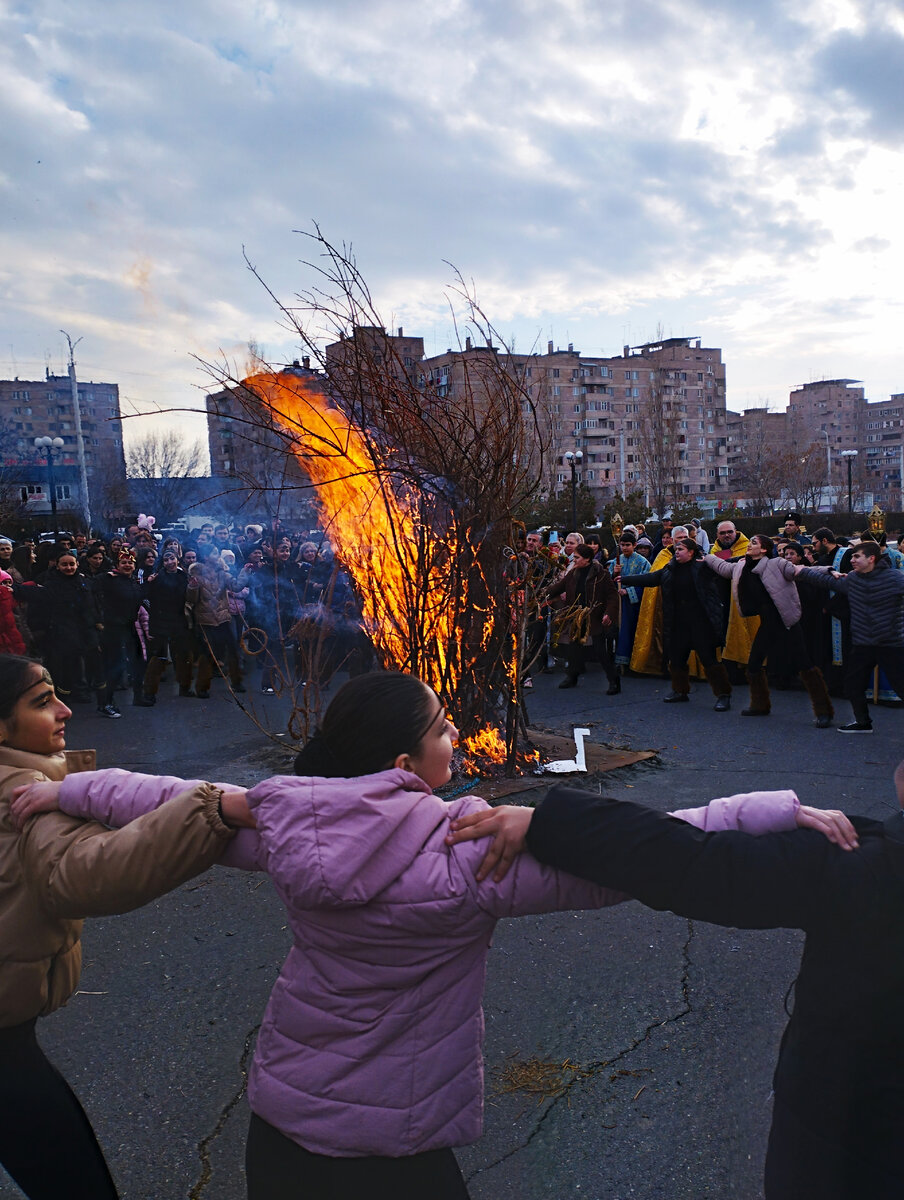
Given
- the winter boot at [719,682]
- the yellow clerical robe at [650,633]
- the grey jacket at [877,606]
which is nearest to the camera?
the grey jacket at [877,606]

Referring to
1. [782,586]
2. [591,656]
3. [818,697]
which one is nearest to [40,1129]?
[818,697]

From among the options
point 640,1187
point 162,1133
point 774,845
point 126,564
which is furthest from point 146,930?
point 126,564

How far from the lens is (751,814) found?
165 cm

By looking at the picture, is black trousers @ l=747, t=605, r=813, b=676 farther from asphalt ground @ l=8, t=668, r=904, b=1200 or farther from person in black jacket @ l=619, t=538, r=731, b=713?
asphalt ground @ l=8, t=668, r=904, b=1200

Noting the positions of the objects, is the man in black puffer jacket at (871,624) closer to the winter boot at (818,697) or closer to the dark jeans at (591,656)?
the winter boot at (818,697)

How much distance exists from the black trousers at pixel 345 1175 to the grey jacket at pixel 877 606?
25.8 feet

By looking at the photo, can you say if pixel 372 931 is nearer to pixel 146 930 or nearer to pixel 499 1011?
pixel 499 1011

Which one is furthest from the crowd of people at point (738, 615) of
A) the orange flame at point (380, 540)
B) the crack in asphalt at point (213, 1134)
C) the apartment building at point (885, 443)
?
the apartment building at point (885, 443)

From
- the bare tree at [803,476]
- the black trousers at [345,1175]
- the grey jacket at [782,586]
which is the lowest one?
the black trousers at [345,1175]

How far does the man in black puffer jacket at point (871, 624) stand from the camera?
8.51 meters

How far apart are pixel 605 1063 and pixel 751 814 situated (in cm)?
222

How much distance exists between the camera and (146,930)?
4820mm

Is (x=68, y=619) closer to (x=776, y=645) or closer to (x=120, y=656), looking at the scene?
(x=120, y=656)

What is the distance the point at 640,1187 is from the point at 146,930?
9.65 feet
